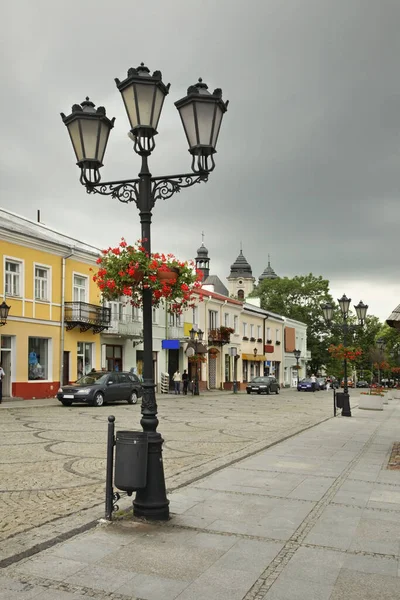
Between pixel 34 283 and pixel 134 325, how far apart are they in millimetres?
8966

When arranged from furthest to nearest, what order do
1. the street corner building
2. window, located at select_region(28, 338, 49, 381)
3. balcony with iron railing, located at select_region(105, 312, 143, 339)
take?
balcony with iron railing, located at select_region(105, 312, 143, 339) → window, located at select_region(28, 338, 49, 381) → the street corner building

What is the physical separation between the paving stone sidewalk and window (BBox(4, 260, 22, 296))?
20.9 metres

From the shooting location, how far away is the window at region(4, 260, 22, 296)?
89.1 feet

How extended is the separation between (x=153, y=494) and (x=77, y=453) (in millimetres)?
5253

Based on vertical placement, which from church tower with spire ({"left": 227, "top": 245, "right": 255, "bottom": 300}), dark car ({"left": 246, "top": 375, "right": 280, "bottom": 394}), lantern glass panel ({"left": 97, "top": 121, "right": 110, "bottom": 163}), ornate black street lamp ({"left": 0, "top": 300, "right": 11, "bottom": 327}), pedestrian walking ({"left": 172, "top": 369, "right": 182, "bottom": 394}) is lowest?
dark car ({"left": 246, "top": 375, "right": 280, "bottom": 394})

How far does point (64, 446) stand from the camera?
12.0 meters

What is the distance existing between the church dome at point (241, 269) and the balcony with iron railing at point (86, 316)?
7667 cm

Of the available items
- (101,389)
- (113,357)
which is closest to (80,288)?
(113,357)

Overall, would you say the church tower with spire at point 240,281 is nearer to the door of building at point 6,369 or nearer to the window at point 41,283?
the window at point 41,283

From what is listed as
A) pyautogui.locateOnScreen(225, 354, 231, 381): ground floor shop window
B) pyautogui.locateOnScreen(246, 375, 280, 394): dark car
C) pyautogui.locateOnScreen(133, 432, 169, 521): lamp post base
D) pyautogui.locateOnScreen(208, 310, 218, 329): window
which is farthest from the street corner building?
pyautogui.locateOnScreen(133, 432, 169, 521): lamp post base

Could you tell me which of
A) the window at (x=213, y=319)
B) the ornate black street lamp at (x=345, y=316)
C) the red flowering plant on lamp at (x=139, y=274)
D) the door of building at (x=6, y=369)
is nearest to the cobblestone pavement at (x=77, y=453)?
the ornate black street lamp at (x=345, y=316)

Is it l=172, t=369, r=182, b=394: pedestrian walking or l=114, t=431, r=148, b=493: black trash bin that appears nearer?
l=114, t=431, r=148, b=493: black trash bin

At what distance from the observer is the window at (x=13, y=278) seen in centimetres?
2717

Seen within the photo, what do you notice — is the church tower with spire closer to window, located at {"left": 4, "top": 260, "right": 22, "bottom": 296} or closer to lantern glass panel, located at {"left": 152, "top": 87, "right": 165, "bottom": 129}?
window, located at {"left": 4, "top": 260, "right": 22, "bottom": 296}
